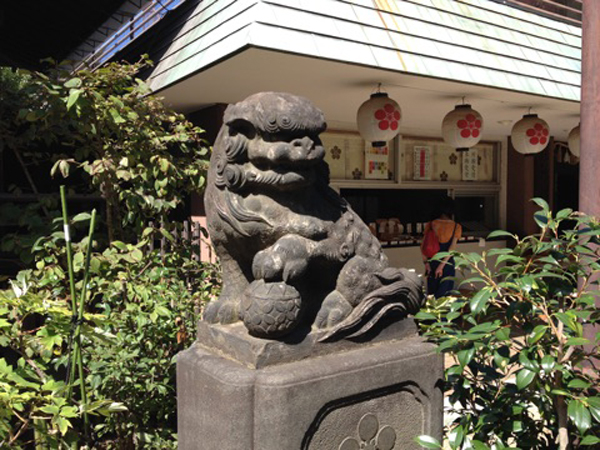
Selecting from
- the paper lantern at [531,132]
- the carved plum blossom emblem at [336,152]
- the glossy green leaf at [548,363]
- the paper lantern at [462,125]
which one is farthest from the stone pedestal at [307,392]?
the carved plum blossom emblem at [336,152]

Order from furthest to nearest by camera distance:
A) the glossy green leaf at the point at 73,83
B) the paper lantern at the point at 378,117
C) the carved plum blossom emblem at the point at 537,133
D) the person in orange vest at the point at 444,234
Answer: the carved plum blossom emblem at the point at 537,133, the person in orange vest at the point at 444,234, the paper lantern at the point at 378,117, the glossy green leaf at the point at 73,83

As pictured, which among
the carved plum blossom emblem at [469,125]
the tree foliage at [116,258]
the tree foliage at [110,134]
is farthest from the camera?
the carved plum blossom emblem at [469,125]

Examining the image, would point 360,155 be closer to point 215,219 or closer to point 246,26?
point 246,26

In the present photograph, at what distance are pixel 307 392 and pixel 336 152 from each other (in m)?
5.98

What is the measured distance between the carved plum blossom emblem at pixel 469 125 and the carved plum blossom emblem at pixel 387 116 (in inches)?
41.2

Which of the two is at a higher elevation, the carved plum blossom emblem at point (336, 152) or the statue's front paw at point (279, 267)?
the carved plum blossom emblem at point (336, 152)

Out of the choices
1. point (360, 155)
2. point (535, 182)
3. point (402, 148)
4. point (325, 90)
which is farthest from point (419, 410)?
point (535, 182)

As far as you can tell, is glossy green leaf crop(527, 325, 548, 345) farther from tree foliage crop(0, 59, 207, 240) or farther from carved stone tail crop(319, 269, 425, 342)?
tree foliage crop(0, 59, 207, 240)

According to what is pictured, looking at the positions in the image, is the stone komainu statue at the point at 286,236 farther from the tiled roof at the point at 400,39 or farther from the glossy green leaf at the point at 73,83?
the tiled roof at the point at 400,39

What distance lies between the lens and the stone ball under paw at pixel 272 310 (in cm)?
203

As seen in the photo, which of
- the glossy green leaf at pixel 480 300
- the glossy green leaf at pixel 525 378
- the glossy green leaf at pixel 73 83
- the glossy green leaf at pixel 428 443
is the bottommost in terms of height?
the glossy green leaf at pixel 428 443

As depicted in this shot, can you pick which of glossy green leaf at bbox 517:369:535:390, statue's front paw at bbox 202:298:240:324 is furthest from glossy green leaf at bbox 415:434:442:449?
statue's front paw at bbox 202:298:240:324

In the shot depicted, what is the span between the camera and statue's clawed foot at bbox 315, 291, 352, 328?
225 centimetres

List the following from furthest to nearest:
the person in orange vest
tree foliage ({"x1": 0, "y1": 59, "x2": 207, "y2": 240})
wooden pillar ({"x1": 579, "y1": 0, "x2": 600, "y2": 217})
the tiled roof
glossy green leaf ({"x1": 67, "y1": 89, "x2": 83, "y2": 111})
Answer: the person in orange vest < the tiled roof < wooden pillar ({"x1": 579, "y1": 0, "x2": 600, "y2": 217}) < tree foliage ({"x1": 0, "y1": 59, "x2": 207, "y2": 240}) < glossy green leaf ({"x1": 67, "y1": 89, "x2": 83, "y2": 111})
